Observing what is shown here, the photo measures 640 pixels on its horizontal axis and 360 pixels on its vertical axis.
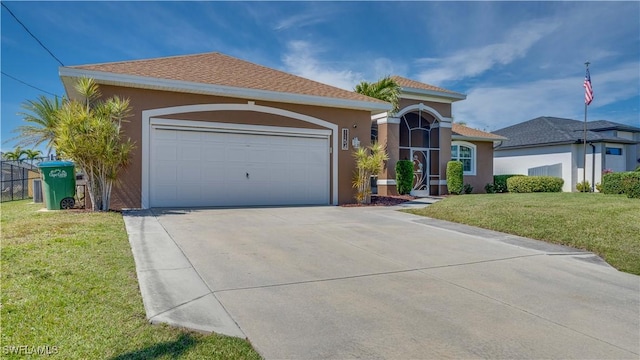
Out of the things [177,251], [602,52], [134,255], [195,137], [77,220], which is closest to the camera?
[134,255]

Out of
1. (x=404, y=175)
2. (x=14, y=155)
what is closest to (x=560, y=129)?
(x=404, y=175)

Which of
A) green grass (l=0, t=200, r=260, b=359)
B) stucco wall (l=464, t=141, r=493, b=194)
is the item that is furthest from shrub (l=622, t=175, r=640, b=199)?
green grass (l=0, t=200, r=260, b=359)

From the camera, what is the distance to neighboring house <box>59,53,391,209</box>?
10.7m

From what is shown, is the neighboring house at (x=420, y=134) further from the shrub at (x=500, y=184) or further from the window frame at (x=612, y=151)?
the window frame at (x=612, y=151)

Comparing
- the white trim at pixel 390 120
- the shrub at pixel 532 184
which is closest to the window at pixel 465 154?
the shrub at pixel 532 184

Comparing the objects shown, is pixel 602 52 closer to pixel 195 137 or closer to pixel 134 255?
Result: pixel 195 137

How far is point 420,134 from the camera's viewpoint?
1888cm

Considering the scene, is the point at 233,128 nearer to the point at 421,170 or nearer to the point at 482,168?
the point at 421,170

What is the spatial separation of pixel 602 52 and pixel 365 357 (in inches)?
880

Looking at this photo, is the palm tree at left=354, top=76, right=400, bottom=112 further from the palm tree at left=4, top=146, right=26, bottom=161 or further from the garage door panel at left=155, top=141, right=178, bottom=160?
the palm tree at left=4, top=146, right=26, bottom=161

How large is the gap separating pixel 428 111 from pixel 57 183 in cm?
1513

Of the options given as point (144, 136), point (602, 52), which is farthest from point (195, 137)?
point (602, 52)

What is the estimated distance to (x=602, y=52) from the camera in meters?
18.8

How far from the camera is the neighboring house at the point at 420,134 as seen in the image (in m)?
17.5
